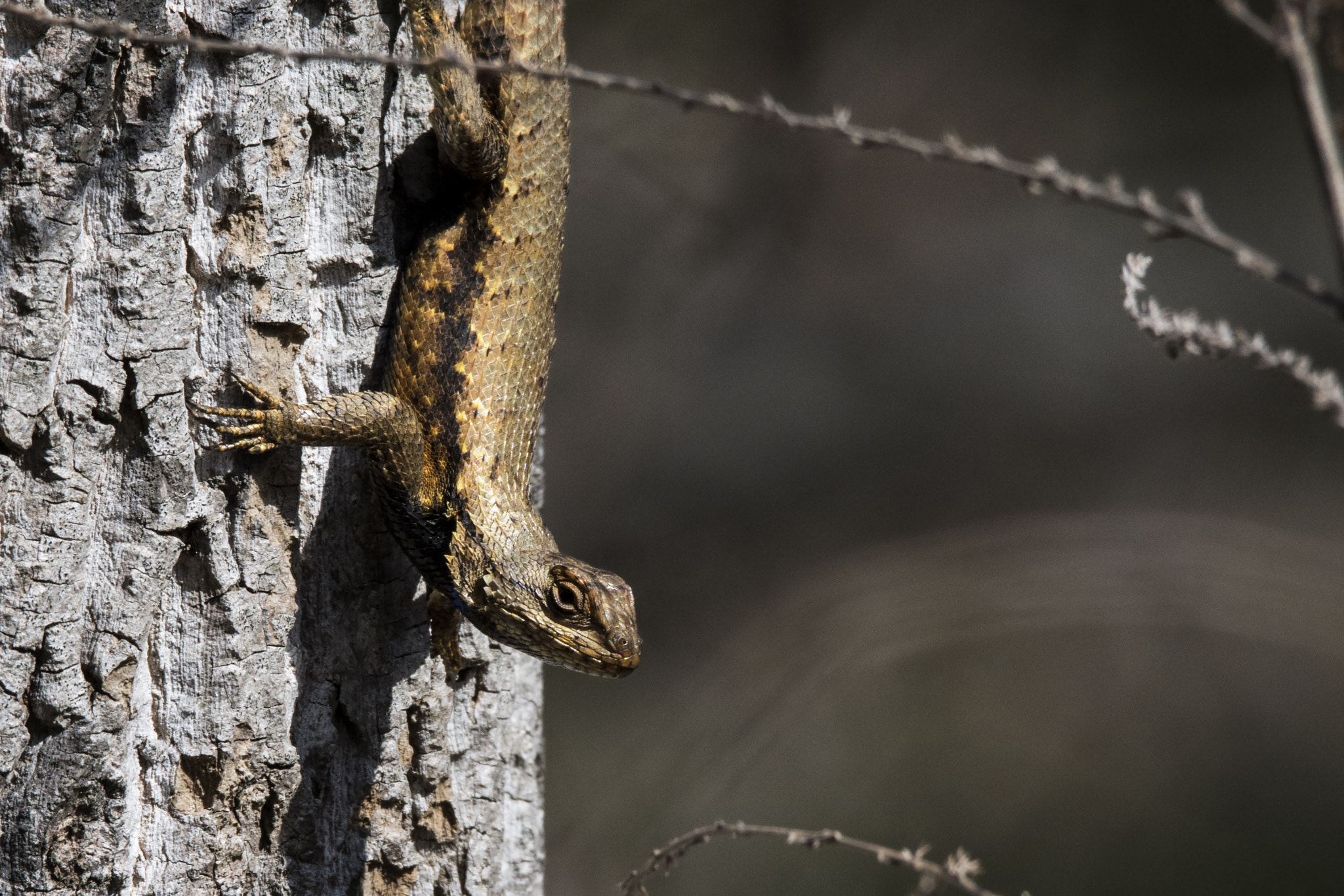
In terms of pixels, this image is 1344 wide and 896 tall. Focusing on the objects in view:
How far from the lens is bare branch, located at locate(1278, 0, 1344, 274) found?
2.94 feet

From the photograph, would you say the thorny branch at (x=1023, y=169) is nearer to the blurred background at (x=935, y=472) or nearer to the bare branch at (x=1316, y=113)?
the bare branch at (x=1316, y=113)

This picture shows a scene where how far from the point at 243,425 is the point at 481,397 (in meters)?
0.48

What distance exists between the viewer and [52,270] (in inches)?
71.2

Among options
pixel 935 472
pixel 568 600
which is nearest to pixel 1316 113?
pixel 568 600

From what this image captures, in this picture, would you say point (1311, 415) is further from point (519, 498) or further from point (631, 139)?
point (519, 498)

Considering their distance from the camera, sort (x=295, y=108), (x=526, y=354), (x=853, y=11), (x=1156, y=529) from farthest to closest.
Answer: (x=853, y=11) < (x=1156, y=529) < (x=526, y=354) < (x=295, y=108)

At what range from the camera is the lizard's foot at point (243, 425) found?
195cm

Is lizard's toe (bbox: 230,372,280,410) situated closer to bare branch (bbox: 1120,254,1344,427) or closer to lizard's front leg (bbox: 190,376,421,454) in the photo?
lizard's front leg (bbox: 190,376,421,454)

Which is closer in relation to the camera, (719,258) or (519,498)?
(519,498)

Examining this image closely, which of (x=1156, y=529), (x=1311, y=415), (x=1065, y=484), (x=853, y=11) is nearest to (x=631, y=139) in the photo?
(x=853, y=11)

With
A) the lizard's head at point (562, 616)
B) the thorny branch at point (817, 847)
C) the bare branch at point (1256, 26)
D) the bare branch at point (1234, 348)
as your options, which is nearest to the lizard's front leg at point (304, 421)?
the lizard's head at point (562, 616)

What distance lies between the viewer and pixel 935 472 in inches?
262

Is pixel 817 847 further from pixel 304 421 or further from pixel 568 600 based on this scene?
pixel 304 421

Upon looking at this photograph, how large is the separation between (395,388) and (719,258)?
15.6ft
